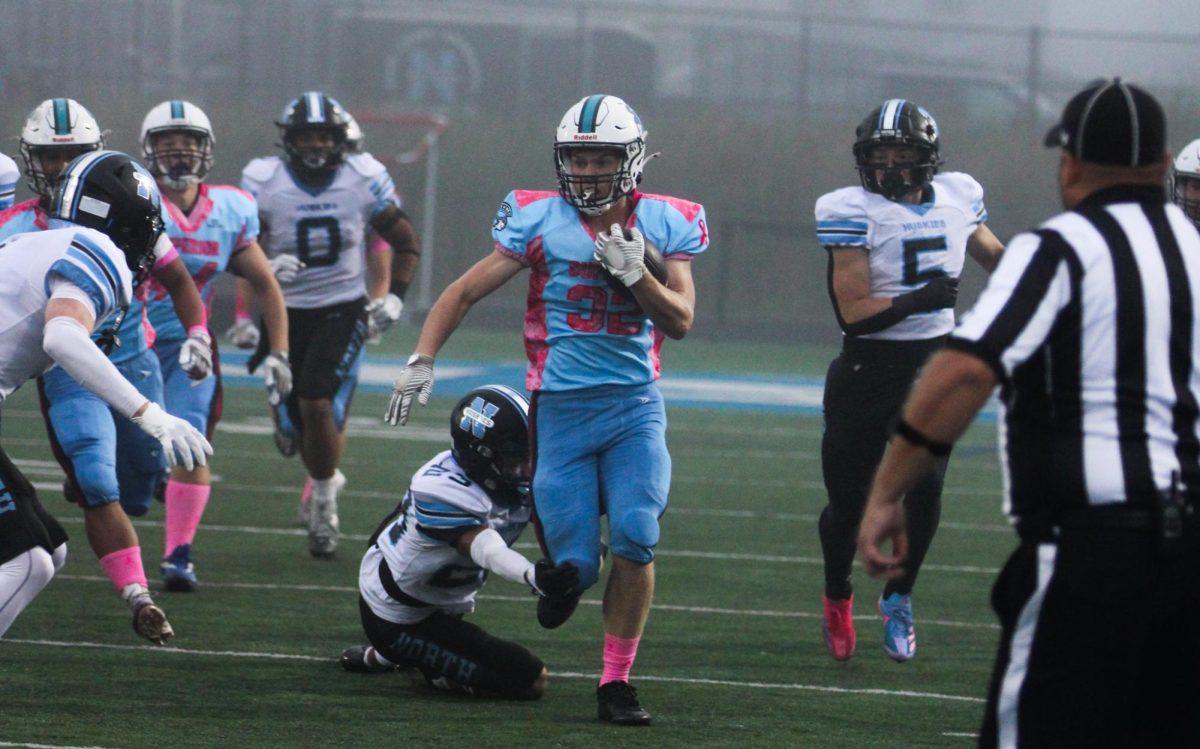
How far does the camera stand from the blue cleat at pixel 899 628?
5.35 metres

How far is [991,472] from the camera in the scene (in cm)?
1031

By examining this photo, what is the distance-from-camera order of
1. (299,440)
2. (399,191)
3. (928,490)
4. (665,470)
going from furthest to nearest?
(399,191) < (299,440) < (928,490) < (665,470)

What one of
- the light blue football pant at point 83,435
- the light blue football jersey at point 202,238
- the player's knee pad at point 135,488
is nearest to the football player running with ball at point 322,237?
the light blue football jersey at point 202,238

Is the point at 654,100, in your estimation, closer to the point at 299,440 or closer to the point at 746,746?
the point at 299,440

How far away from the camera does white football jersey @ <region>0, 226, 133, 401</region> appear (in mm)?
4074

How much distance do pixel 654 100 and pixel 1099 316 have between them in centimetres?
2046

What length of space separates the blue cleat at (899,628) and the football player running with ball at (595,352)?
3.32 ft

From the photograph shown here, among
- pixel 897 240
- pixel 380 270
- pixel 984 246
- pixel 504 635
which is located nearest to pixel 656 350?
pixel 897 240

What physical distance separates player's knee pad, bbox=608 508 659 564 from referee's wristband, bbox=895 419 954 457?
1.79 meters

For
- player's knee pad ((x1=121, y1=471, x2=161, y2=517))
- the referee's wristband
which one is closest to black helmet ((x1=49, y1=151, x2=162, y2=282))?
player's knee pad ((x1=121, y1=471, x2=161, y2=517))

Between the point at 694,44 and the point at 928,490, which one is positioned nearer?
the point at 928,490

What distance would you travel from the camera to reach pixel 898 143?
5484mm

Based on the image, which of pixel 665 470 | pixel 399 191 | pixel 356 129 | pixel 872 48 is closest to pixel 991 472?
pixel 356 129

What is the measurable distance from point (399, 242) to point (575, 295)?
3120 millimetres
